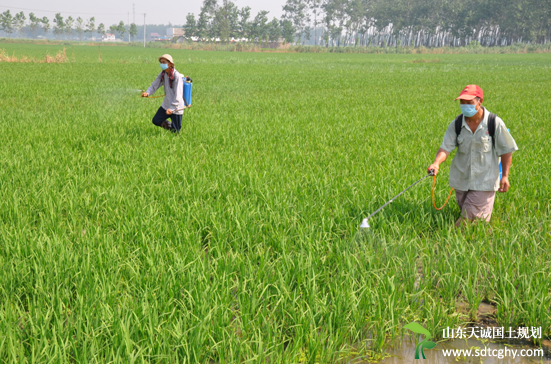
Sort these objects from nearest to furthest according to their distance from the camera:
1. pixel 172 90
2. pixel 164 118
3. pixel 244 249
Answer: pixel 244 249
pixel 172 90
pixel 164 118

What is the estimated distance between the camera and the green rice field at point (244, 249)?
7.36 ft

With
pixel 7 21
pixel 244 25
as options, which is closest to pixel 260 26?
pixel 244 25

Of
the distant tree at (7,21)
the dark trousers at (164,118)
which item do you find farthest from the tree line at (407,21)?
the dark trousers at (164,118)

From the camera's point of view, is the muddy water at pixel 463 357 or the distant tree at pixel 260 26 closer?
the muddy water at pixel 463 357

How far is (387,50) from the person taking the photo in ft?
263

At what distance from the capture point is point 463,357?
232cm

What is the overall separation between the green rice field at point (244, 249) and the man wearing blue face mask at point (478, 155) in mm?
263

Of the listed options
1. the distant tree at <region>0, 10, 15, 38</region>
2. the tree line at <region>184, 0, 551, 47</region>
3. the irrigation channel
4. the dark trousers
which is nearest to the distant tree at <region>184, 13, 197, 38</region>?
the tree line at <region>184, 0, 551, 47</region>

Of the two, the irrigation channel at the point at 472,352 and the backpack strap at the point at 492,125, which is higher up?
the backpack strap at the point at 492,125

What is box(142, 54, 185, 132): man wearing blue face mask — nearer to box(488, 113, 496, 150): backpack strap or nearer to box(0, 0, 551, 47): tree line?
box(488, 113, 496, 150): backpack strap

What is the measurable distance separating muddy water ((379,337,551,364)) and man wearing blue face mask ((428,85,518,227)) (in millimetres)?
1580

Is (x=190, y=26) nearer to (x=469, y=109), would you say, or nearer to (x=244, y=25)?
(x=244, y=25)

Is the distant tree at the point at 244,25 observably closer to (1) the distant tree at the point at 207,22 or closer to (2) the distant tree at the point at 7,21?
(1) the distant tree at the point at 207,22

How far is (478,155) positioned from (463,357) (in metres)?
1.98
